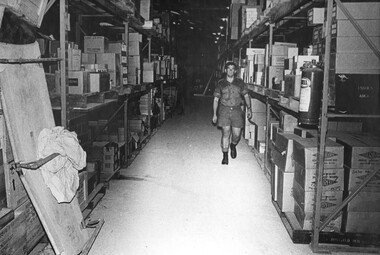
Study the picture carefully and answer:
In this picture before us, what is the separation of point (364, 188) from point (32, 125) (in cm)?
277

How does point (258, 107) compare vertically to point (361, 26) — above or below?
below

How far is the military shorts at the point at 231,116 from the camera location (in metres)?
6.35

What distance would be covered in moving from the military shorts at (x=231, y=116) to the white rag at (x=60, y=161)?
3.86 m

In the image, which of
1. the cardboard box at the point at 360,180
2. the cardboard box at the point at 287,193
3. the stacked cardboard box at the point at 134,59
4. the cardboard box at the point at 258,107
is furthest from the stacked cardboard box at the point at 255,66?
the cardboard box at the point at 360,180

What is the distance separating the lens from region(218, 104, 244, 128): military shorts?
6.35 meters

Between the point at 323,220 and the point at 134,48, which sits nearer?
the point at 323,220

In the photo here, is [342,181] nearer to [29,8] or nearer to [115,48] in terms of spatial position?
[29,8]

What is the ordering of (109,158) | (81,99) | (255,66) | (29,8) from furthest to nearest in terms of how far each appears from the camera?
(255,66), (109,158), (81,99), (29,8)

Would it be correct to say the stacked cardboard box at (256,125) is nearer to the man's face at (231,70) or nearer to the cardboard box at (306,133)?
the man's face at (231,70)

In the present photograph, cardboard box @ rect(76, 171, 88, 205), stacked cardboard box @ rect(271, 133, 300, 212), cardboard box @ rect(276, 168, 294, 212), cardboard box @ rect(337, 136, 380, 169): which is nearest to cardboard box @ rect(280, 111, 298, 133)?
stacked cardboard box @ rect(271, 133, 300, 212)

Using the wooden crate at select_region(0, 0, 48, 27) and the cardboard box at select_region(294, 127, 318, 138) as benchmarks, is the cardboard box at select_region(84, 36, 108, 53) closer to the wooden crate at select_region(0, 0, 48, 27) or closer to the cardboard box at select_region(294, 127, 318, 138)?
the wooden crate at select_region(0, 0, 48, 27)

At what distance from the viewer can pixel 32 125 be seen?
8.66ft

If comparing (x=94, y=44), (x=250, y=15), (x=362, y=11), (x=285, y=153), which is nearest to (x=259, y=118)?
(x=250, y=15)

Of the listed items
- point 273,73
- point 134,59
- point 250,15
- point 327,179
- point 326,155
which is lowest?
point 327,179
